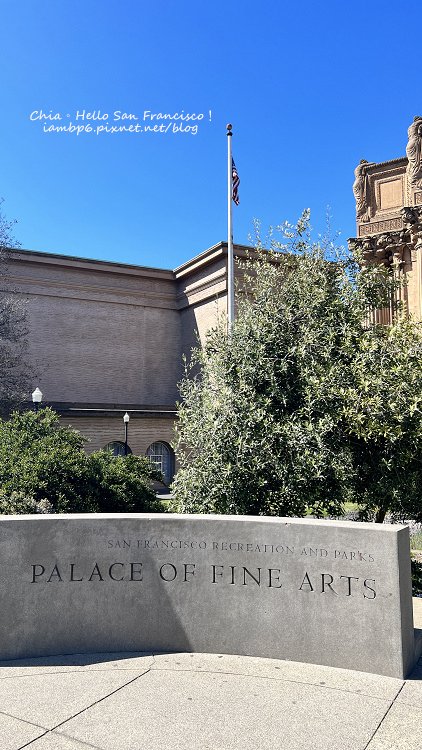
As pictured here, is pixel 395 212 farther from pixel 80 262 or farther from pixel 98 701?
pixel 98 701

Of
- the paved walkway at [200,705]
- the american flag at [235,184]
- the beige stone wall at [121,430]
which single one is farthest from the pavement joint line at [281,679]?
the beige stone wall at [121,430]

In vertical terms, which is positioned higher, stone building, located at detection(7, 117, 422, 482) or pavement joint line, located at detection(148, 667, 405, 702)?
stone building, located at detection(7, 117, 422, 482)

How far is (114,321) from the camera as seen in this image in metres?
44.1

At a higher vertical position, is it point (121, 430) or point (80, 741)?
point (121, 430)

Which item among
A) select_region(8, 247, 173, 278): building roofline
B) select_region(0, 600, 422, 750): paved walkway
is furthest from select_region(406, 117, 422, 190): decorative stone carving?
select_region(0, 600, 422, 750): paved walkway

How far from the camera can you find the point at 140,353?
147 ft

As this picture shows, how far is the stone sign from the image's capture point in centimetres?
505

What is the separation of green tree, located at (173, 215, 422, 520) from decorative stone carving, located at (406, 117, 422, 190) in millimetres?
27580

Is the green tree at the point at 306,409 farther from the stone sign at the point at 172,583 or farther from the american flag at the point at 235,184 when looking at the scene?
the american flag at the point at 235,184

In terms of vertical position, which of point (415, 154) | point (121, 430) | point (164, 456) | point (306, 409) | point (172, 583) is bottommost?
point (172, 583)

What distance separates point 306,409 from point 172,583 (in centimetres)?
328

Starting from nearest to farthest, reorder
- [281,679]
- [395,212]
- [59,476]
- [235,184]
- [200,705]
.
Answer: [200,705] < [281,679] < [59,476] < [235,184] < [395,212]

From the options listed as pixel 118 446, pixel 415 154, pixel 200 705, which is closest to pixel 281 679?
pixel 200 705

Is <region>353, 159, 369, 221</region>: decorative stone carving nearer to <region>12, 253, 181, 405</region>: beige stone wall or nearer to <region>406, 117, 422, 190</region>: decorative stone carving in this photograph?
<region>406, 117, 422, 190</region>: decorative stone carving
